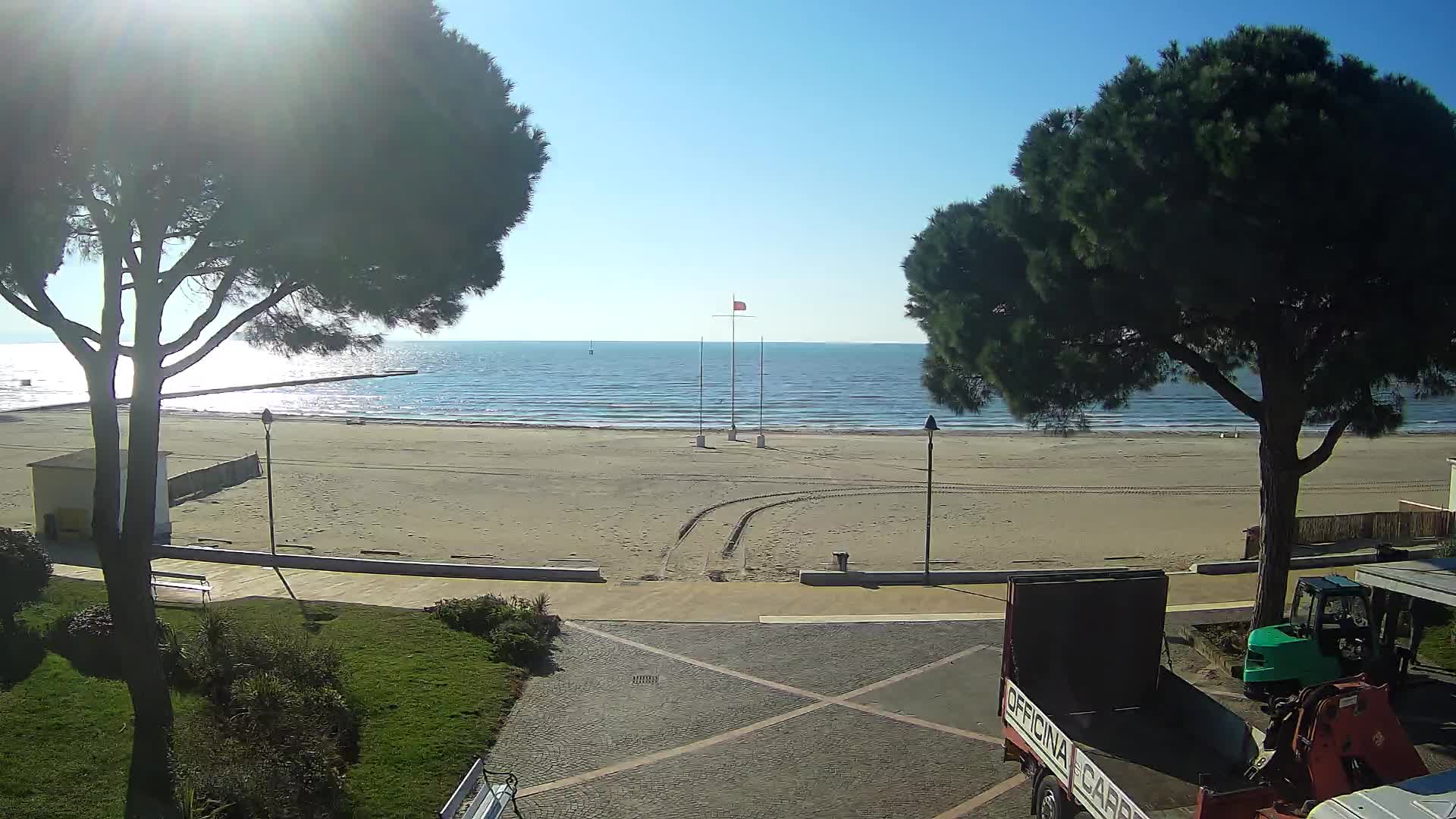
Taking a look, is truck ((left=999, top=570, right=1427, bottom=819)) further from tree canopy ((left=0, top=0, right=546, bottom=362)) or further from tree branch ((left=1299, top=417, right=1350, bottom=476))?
tree canopy ((left=0, top=0, right=546, bottom=362))

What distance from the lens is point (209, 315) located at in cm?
920

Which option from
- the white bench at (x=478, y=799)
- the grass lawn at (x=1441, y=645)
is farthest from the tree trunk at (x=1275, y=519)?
the white bench at (x=478, y=799)

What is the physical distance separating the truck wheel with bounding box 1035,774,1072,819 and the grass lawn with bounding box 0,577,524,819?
5.12 metres

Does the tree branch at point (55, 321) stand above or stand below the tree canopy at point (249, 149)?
below

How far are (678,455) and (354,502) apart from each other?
1596 cm

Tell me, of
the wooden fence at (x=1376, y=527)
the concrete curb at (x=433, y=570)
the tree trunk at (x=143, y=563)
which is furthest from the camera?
the wooden fence at (x=1376, y=527)

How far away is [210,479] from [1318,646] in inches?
1214

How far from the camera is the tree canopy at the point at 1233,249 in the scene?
32.1ft

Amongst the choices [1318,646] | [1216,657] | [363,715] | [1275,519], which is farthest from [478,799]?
[1275,519]

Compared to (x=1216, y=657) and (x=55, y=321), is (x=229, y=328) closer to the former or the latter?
(x=55, y=321)

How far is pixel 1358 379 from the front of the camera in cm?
1019

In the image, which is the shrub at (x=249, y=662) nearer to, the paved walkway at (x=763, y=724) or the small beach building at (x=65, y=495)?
the paved walkway at (x=763, y=724)

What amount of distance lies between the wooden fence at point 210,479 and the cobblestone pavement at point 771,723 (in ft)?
67.7

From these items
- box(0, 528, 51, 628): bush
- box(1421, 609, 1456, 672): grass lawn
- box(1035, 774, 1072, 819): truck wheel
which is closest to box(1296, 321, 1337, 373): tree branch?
box(1421, 609, 1456, 672): grass lawn
